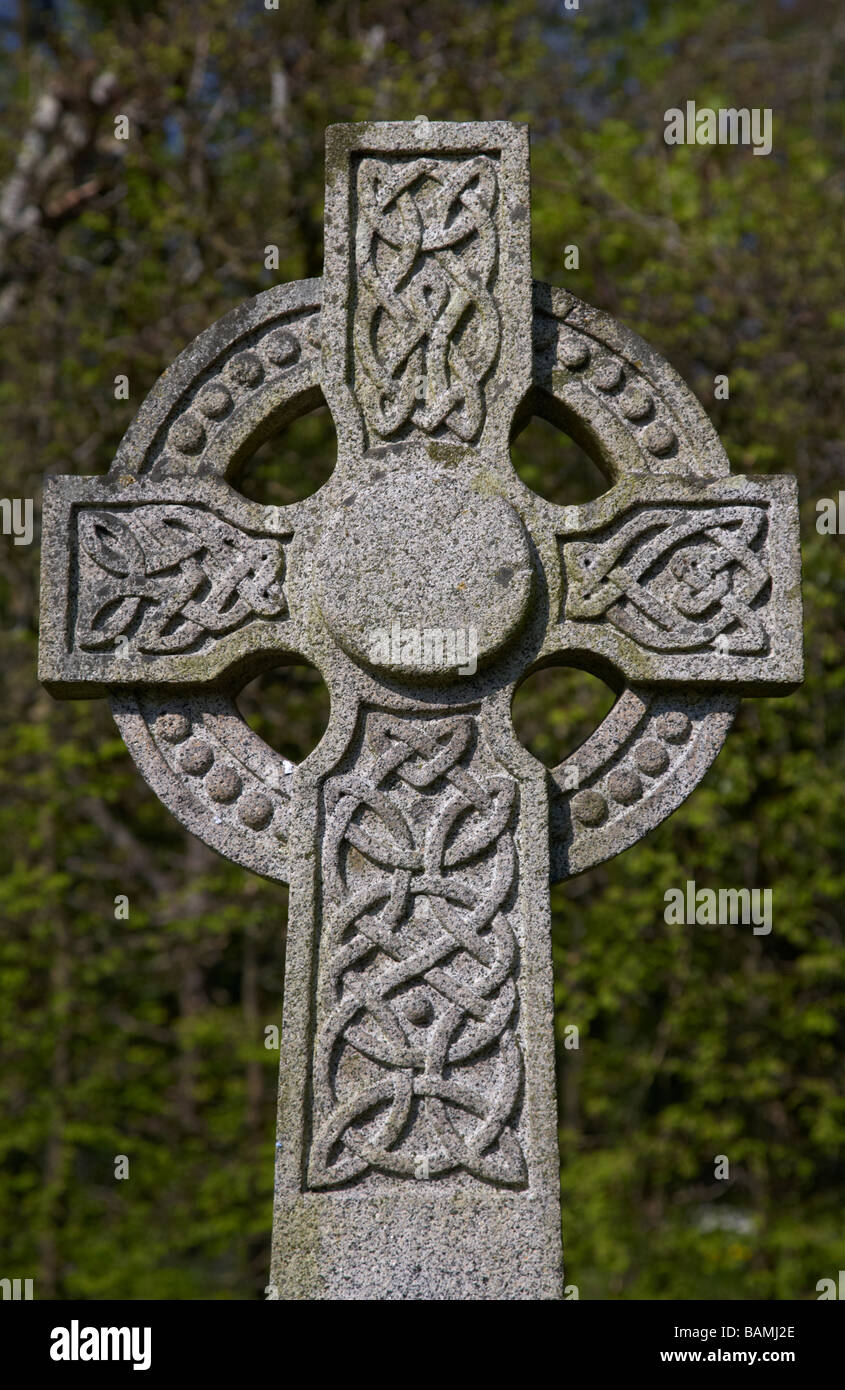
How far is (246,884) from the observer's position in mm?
6945

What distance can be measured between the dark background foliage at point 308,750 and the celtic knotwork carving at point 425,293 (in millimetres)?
3607

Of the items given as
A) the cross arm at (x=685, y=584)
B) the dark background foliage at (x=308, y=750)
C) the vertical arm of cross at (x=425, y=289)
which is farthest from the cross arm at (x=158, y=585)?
the dark background foliage at (x=308, y=750)

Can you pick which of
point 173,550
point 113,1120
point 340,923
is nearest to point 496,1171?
point 340,923

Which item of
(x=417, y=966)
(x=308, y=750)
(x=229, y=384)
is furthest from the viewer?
(x=308, y=750)

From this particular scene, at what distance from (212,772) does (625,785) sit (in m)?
0.91

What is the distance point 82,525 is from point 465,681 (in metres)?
0.97

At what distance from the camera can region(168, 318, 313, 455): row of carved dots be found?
3.23 metres

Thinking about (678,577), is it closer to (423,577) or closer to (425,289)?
(423,577)

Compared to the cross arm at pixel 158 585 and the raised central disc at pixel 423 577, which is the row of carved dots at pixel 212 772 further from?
the raised central disc at pixel 423 577

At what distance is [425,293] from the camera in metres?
3.26

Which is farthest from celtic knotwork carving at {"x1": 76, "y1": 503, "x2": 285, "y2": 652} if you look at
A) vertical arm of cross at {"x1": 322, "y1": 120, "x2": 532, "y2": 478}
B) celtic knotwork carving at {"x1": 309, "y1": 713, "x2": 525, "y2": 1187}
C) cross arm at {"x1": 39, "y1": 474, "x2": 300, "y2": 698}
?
celtic knotwork carving at {"x1": 309, "y1": 713, "x2": 525, "y2": 1187}

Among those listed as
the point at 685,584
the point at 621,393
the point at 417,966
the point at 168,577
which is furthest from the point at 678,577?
the point at 168,577
